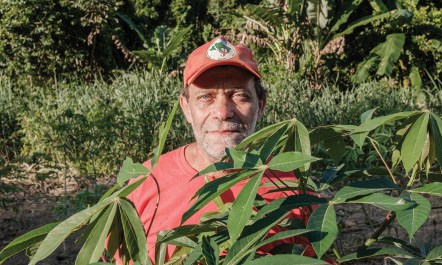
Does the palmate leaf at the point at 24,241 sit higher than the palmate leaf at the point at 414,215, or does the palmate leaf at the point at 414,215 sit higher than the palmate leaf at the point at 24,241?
the palmate leaf at the point at 414,215

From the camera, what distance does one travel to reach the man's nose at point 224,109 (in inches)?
89.4

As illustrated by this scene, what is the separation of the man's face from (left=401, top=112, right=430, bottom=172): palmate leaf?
110 cm

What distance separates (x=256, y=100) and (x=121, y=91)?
5.74 m

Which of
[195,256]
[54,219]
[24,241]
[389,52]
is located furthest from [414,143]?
[389,52]

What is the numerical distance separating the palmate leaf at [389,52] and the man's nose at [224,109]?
8512mm

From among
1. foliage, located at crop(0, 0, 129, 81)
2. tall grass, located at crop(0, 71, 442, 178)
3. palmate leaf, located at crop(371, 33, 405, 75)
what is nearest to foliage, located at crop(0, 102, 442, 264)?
A: tall grass, located at crop(0, 71, 442, 178)

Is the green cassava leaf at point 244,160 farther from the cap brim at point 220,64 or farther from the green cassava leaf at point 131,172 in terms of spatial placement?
the cap brim at point 220,64

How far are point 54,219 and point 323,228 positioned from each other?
434 centimetres

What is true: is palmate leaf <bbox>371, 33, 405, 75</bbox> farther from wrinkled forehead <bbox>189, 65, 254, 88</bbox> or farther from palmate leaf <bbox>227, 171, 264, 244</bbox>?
palmate leaf <bbox>227, 171, 264, 244</bbox>

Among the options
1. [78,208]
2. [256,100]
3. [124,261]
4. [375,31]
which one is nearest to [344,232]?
[78,208]

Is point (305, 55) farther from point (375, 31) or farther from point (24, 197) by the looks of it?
point (24, 197)

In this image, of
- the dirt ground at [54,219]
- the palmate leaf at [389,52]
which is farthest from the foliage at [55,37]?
the dirt ground at [54,219]

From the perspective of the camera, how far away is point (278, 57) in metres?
11.0

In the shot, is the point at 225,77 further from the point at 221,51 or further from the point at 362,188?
the point at 362,188
